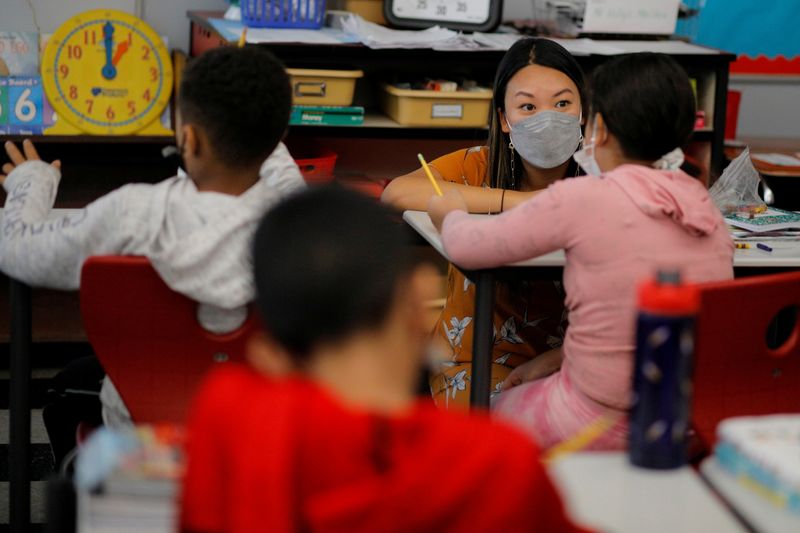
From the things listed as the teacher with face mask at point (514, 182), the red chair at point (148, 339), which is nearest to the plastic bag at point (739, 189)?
the teacher with face mask at point (514, 182)

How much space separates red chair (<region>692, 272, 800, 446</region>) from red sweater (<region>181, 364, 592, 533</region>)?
0.73 meters

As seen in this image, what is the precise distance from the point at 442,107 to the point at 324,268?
2.33 meters

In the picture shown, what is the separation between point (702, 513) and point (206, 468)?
0.54 metres

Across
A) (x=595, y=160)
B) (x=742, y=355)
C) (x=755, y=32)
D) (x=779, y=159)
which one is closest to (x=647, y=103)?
(x=595, y=160)

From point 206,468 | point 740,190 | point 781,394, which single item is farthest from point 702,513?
point 740,190

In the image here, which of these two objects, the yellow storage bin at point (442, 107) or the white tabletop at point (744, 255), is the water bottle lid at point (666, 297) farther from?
the yellow storage bin at point (442, 107)

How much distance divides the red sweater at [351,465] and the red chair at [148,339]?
74cm

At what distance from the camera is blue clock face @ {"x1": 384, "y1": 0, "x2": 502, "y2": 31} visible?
338 cm

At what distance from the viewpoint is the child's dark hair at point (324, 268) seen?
3.07 ft

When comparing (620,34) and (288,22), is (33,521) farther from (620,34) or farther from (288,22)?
(620,34)

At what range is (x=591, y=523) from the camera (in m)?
1.13

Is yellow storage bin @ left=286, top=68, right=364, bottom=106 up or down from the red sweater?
up

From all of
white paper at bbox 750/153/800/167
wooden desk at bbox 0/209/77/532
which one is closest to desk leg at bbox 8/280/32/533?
wooden desk at bbox 0/209/77/532

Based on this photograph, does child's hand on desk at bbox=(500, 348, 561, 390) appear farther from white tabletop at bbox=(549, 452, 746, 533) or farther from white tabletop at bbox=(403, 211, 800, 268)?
white tabletop at bbox=(549, 452, 746, 533)
